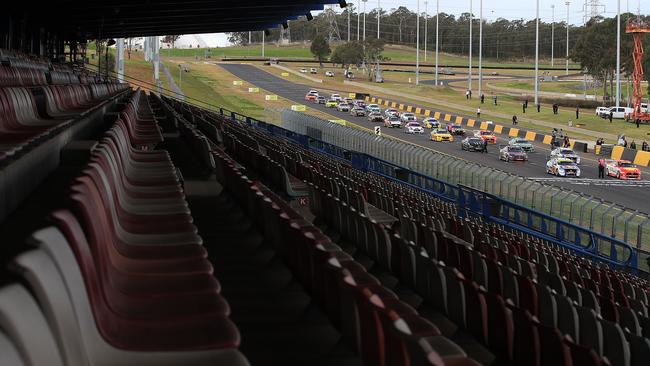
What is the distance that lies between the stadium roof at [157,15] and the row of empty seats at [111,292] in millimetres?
26946

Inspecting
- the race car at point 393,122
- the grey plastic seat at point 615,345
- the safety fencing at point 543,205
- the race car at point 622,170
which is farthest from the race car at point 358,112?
the grey plastic seat at point 615,345

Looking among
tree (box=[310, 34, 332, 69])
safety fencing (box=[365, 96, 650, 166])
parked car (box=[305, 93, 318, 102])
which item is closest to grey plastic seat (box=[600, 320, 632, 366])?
safety fencing (box=[365, 96, 650, 166])

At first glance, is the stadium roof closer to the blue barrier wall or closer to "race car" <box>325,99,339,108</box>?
the blue barrier wall

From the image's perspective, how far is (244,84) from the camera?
405 feet

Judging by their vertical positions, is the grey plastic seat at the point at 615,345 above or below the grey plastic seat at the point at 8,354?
below

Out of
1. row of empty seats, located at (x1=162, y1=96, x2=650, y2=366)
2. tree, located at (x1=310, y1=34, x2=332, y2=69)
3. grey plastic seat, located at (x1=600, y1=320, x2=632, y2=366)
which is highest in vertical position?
tree, located at (x1=310, y1=34, x2=332, y2=69)

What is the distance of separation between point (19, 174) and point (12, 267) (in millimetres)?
4871

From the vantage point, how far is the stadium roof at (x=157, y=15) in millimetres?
33344

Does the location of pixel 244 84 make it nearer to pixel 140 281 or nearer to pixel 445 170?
pixel 445 170

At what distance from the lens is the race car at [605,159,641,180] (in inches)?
1865

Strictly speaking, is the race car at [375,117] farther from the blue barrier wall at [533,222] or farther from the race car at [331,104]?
the blue barrier wall at [533,222]

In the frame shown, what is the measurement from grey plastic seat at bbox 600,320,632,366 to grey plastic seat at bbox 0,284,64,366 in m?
6.41

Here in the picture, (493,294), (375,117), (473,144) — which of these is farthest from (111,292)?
(375,117)

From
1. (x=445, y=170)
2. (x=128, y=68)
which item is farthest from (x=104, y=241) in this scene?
(x=128, y=68)
